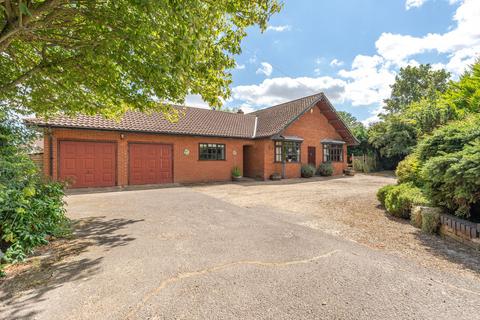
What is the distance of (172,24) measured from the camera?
11.5 ft

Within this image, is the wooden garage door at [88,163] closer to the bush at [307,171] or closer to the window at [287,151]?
the window at [287,151]

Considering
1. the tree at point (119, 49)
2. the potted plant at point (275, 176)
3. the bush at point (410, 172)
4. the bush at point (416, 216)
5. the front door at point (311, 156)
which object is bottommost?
the bush at point (416, 216)

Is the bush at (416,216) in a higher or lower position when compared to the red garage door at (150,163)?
lower

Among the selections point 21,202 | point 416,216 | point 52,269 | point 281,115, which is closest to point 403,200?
point 416,216

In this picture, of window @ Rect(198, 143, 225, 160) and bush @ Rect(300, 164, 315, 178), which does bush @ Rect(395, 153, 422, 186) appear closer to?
bush @ Rect(300, 164, 315, 178)

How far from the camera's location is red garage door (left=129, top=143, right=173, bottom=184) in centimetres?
1214

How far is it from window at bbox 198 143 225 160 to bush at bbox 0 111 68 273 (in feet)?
31.3

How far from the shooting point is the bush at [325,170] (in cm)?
1769

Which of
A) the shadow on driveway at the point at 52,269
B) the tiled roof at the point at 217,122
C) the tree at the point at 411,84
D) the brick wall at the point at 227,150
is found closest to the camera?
the shadow on driveway at the point at 52,269

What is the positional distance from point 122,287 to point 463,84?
10.1m

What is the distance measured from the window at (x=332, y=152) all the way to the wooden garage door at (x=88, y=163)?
15.6 metres

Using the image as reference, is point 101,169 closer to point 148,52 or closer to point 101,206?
point 101,206

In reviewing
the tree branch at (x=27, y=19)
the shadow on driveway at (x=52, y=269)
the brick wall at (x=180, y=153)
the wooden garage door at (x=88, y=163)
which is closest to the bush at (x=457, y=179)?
the shadow on driveway at (x=52, y=269)

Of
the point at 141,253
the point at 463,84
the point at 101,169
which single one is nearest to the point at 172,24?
the point at 141,253
